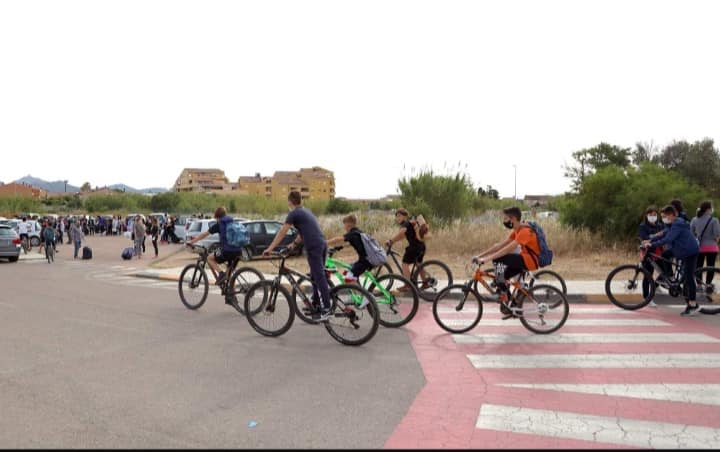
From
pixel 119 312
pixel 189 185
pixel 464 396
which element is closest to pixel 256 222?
pixel 119 312

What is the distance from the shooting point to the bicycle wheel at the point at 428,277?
35.4ft

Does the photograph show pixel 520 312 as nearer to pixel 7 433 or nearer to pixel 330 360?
pixel 330 360

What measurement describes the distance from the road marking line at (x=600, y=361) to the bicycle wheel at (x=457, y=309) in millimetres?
1329

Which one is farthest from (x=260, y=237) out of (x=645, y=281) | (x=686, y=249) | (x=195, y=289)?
(x=686, y=249)

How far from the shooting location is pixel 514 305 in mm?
8234

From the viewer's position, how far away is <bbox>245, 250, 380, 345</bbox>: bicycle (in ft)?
24.4

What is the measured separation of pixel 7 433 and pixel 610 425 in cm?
449

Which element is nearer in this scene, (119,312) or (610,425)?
(610,425)

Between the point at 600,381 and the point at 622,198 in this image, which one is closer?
the point at 600,381

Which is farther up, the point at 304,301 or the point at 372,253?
the point at 372,253

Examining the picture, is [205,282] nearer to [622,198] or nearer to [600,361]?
[600,361]

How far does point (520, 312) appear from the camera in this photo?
8.19 metres

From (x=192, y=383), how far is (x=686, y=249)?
24.7 ft

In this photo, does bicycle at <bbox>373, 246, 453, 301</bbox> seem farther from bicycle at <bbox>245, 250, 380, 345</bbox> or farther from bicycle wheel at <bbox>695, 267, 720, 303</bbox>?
bicycle wheel at <bbox>695, 267, 720, 303</bbox>
